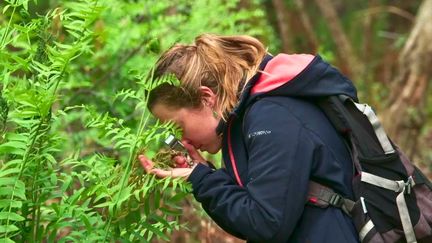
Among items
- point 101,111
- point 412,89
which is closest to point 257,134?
point 101,111

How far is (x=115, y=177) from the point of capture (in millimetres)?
3039

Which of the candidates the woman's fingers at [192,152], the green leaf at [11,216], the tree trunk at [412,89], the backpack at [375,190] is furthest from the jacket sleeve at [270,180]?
the tree trunk at [412,89]

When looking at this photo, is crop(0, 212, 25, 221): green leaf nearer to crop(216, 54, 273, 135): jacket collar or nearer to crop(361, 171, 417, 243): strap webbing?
crop(216, 54, 273, 135): jacket collar

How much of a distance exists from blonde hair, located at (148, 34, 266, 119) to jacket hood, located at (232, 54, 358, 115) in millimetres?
86

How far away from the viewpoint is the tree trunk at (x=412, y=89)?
804cm

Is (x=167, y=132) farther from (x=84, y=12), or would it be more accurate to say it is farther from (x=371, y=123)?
(x=371, y=123)

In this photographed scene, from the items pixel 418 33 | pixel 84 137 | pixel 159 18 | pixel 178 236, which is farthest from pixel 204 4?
pixel 418 33

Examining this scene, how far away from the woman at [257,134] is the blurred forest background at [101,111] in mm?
144

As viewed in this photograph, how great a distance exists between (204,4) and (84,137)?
4.27 ft

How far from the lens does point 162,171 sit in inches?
123

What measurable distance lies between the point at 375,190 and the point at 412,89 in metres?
5.28

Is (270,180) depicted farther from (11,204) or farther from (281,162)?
(11,204)

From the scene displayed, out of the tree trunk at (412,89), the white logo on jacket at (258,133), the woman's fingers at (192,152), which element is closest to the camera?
the white logo on jacket at (258,133)

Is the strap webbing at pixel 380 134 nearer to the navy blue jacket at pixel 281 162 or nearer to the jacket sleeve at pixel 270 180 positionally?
the navy blue jacket at pixel 281 162
